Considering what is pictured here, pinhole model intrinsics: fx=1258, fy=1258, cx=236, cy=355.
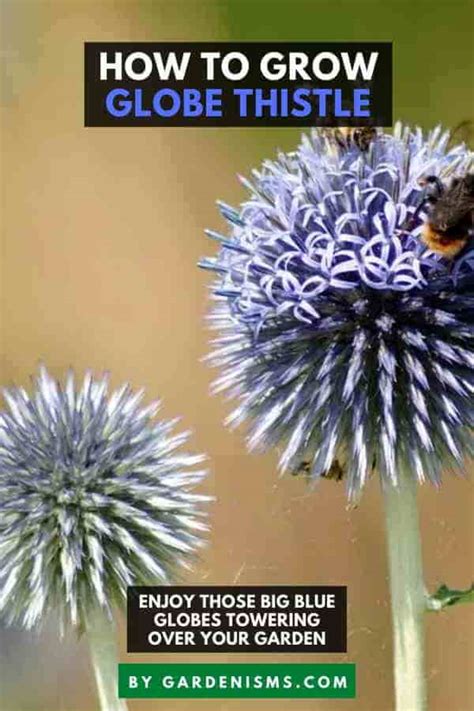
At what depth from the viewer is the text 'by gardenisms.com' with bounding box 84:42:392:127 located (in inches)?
85.7

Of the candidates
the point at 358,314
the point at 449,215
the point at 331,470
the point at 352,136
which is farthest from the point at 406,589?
the point at 352,136

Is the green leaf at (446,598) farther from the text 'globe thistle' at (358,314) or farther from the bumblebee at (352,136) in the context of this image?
the bumblebee at (352,136)

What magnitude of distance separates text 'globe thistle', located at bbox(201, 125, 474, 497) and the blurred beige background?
22 cm

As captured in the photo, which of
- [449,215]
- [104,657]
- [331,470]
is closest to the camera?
[449,215]

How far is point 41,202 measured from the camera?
2.21 m

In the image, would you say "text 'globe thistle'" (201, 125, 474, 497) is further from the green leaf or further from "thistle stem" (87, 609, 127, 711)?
"thistle stem" (87, 609, 127, 711)

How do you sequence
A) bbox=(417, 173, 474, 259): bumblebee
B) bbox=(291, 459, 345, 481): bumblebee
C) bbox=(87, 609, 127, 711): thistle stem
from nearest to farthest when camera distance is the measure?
1. bbox=(417, 173, 474, 259): bumblebee
2. bbox=(291, 459, 345, 481): bumblebee
3. bbox=(87, 609, 127, 711): thistle stem

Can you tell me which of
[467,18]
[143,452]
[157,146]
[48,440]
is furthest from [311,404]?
[467,18]

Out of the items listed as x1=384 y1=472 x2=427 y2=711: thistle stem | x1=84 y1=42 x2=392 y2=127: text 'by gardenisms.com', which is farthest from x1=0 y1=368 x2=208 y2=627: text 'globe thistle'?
x1=84 y1=42 x2=392 y2=127: text 'by gardenisms.com'

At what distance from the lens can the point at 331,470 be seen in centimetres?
197

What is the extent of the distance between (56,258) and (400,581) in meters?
0.81

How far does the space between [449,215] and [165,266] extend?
57cm

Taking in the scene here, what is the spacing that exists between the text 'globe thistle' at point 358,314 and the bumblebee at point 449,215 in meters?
0.02

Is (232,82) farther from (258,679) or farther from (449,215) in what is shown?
(258,679)
